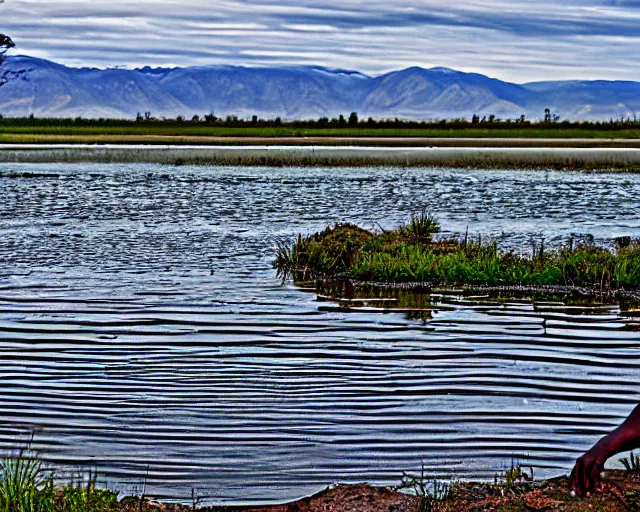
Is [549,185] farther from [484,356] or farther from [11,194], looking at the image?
[484,356]

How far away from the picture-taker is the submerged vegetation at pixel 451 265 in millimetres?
18875

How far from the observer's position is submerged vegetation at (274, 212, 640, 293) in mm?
18875

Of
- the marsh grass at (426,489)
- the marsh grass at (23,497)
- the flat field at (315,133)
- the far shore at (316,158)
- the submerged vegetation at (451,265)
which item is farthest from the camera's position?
the flat field at (315,133)

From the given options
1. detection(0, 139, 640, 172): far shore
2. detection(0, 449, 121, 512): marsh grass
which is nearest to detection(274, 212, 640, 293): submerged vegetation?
detection(0, 449, 121, 512): marsh grass

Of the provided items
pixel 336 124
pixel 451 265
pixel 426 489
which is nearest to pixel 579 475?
pixel 426 489

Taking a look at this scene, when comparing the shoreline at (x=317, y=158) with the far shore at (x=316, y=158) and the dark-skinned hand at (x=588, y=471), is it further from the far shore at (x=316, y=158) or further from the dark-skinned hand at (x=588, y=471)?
A: the dark-skinned hand at (x=588, y=471)

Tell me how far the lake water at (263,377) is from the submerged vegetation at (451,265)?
1.14 metres

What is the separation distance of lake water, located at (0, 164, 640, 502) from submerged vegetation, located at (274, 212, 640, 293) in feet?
3.74

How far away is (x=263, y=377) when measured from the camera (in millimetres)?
11938

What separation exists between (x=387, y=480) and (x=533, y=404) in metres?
2.79

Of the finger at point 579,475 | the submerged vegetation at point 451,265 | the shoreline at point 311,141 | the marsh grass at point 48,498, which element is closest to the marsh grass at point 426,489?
the marsh grass at point 48,498

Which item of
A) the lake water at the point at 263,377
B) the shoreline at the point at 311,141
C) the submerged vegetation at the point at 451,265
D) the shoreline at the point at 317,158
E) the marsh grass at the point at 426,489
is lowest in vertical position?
the marsh grass at the point at 426,489

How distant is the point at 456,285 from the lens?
1917cm

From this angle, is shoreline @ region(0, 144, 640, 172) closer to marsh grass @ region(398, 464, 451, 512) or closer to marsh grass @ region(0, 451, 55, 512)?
marsh grass @ region(398, 464, 451, 512)
